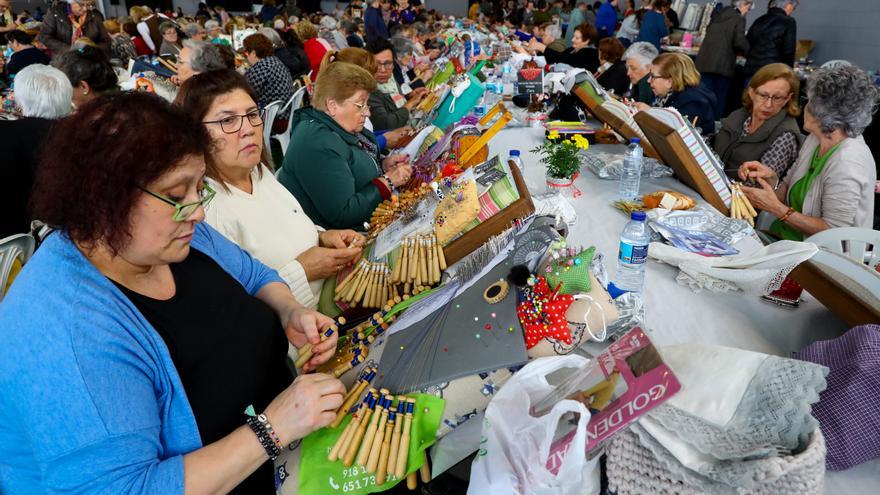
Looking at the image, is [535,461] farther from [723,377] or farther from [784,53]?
[784,53]

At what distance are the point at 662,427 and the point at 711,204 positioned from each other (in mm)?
1956

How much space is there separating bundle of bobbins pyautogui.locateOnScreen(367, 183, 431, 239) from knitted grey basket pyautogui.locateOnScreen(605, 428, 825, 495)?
5.55 feet

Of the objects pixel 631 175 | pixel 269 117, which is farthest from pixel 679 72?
pixel 269 117

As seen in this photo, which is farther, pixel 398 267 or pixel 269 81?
pixel 269 81

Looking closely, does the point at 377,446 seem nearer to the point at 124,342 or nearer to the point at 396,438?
the point at 396,438

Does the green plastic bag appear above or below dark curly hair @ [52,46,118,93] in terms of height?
below

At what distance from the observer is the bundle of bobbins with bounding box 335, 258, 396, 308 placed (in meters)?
2.10

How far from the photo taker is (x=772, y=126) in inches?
128

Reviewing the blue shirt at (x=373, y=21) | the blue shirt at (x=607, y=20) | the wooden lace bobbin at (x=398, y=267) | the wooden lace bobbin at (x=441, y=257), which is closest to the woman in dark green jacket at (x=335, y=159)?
the wooden lace bobbin at (x=398, y=267)

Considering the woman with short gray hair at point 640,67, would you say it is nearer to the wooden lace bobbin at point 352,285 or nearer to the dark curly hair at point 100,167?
the wooden lace bobbin at point 352,285

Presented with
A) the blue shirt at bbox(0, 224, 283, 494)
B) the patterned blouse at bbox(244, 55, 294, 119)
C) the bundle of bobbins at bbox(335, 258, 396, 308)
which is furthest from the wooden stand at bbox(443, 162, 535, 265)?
the patterned blouse at bbox(244, 55, 294, 119)

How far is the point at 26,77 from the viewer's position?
122 inches

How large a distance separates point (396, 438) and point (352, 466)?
0.42ft

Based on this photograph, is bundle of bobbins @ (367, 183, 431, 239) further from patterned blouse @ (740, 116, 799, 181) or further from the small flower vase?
patterned blouse @ (740, 116, 799, 181)
